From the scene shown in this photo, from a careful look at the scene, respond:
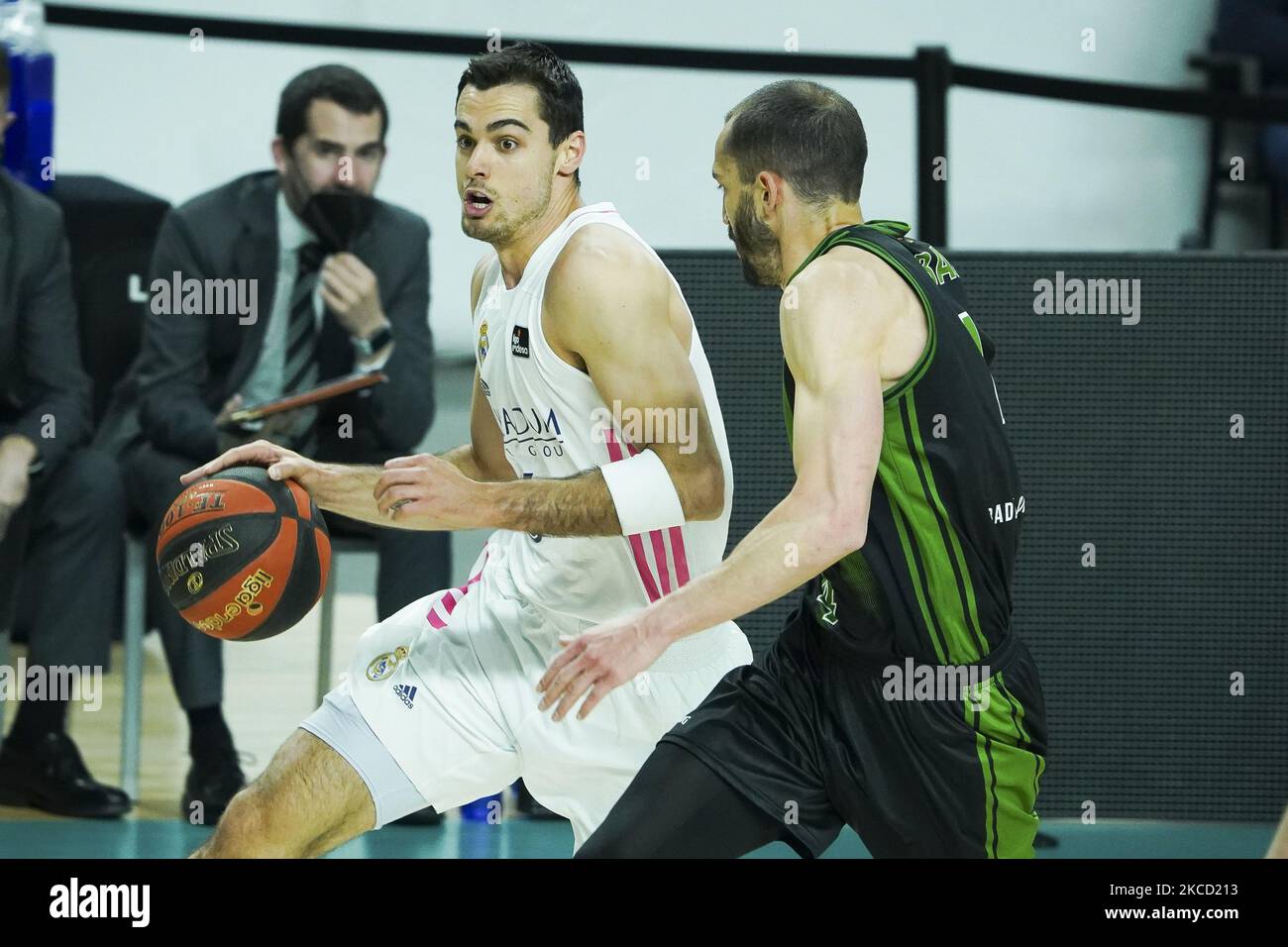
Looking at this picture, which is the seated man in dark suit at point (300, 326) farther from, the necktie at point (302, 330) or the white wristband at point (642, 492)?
the white wristband at point (642, 492)

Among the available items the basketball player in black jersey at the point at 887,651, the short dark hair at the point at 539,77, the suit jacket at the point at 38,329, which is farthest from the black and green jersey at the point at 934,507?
the suit jacket at the point at 38,329

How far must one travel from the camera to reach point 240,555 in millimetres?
3078

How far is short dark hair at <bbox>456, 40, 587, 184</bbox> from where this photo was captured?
10.7 ft

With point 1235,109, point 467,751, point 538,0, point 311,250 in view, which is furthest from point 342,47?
point 467,751

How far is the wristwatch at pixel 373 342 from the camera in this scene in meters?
4.96

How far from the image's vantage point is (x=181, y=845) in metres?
4.43

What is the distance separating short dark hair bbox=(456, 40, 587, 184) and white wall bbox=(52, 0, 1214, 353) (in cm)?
334

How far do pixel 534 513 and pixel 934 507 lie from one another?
69cm

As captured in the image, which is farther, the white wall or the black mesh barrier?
the white wall

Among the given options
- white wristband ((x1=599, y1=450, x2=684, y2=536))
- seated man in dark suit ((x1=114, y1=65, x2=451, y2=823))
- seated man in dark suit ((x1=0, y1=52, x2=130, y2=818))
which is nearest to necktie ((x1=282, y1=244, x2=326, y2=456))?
seated man in dark suit ((x1=114, y1=65, x2=451, y2=823))

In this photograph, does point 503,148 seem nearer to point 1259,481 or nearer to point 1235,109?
point 1259,481

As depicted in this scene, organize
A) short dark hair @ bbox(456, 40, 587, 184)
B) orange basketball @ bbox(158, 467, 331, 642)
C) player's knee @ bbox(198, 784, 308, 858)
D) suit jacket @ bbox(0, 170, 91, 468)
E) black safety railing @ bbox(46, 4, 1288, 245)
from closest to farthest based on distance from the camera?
player's knee @ bbox(198, 784, 308, 858) → orange basketball @ bbox(158, 467, 331, 642) → short dark hair @ bbox(456, 40, 587, 184) → suit jacket @ bbox(0, 170, 91, 468) → black safety railing @ bbox(46, 4, 1288, 245)

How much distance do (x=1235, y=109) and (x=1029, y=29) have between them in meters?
1.74

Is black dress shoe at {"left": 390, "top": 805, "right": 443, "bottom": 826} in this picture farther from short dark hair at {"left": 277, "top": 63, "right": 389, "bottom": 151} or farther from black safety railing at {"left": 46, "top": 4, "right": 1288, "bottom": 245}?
black safety railing at {"left": 46, "top": 4, "right": 1288, "bottom": 245}
